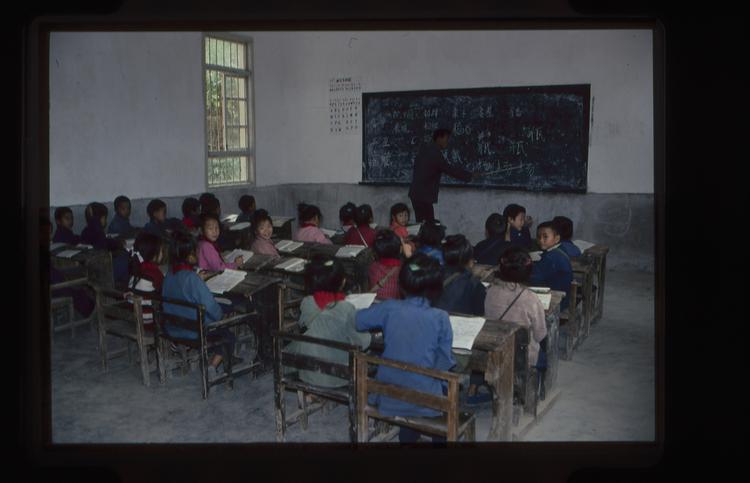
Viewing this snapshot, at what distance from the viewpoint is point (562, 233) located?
407cm

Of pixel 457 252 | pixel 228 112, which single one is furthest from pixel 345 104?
pixel 457 252

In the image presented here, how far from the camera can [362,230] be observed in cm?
454

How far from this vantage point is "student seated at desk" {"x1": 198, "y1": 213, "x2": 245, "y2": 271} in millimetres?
3854

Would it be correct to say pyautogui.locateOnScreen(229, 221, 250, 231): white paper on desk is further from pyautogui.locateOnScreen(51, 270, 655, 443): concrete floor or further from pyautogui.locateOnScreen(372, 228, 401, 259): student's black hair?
pyautogui.locateOnScreen(372, 228, 401, 259): student's black hair

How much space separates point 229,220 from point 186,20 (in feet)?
11.3

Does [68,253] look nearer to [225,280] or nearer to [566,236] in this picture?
[225,280]

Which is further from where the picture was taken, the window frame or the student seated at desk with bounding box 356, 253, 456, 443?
the window frame

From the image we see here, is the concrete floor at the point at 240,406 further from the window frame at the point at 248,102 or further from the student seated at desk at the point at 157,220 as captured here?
the window frame at the point at 248,102

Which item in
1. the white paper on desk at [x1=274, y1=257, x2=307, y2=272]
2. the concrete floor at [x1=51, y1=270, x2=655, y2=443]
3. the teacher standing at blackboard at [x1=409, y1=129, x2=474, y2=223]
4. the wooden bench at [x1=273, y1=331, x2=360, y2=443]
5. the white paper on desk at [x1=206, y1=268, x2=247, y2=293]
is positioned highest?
the teacher standing at blackboard at [x1=409, y1=129, x2=474, y2=223]

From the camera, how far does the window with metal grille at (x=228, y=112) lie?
708 cm

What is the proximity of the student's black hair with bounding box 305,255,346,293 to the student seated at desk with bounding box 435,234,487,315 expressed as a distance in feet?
1.86

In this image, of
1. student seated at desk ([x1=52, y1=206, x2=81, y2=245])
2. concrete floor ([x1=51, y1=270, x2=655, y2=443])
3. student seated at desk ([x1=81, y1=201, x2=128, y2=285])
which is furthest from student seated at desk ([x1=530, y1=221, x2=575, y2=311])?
student seated at desk ([x1=52, y1=206, x2=81, y2=245])

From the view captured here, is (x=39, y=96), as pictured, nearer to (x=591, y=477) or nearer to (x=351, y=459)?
(x=351, y=459)

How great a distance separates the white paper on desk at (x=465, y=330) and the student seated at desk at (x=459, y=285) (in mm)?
256
